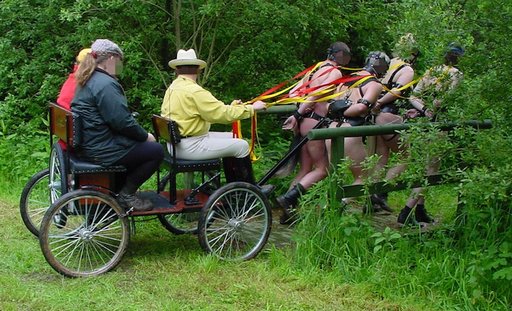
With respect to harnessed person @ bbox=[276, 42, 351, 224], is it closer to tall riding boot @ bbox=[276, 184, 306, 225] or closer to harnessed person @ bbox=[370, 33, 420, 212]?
tall riding boot @ bbox=[276, 184, 306, 225]

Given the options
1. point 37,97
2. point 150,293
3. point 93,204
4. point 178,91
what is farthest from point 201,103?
point 37,97

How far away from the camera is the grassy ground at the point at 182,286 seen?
5.10 m

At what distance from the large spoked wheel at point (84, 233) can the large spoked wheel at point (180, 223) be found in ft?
3.14

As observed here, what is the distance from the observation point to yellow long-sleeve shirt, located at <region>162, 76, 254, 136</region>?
609 cm

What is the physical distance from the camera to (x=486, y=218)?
5.96 meters

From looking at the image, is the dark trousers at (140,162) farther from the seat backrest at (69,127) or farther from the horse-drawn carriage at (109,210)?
the seat backrest at (69,127)

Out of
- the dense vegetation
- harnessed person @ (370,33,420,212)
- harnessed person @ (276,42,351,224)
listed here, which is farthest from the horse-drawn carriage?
harnessed person @ (370,33,420,212)

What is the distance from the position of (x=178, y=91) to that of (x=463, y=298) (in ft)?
9.58

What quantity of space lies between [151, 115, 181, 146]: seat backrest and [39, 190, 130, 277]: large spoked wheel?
783 mm

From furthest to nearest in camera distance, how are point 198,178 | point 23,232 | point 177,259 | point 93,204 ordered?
point 198,178 → point 23,232 → point 177,259 → point 93,204

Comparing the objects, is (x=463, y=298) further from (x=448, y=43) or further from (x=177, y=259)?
(x=177, y=259)

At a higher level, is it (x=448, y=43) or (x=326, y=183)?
(x=448, y=43)

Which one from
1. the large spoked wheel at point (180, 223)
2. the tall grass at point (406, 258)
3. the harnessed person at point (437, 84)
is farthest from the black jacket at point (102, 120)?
the harnessed person at point (437, 84)

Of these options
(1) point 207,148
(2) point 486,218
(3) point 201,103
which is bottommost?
(2) point 486,218
